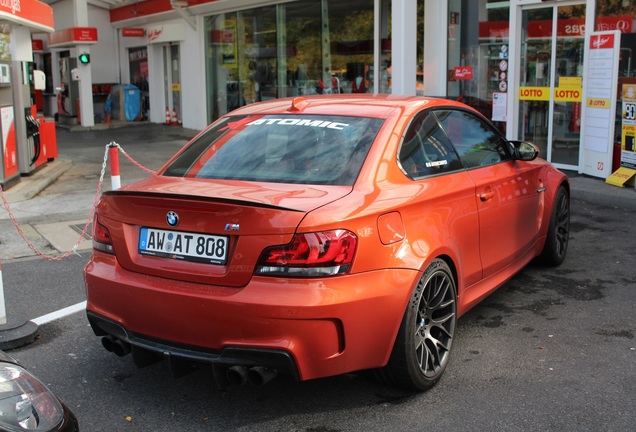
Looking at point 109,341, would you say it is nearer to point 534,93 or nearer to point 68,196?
point 68,196

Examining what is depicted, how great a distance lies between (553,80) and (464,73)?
2234 mm

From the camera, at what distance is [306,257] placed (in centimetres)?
329

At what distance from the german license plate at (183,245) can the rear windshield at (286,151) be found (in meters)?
0.55

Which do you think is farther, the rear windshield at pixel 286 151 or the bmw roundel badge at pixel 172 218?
the rear windshield at pixel 286 151

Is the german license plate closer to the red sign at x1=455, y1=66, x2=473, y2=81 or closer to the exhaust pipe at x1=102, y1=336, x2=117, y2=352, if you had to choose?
the exhaust pipe at x1=102, y1=336, x2=117, y2=352

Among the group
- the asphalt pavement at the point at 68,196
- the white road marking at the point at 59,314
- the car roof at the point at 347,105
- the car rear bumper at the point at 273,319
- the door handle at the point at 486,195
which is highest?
the car roof at the point at 347,105

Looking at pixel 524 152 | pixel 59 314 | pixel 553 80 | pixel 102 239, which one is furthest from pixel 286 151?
pixel 553 80

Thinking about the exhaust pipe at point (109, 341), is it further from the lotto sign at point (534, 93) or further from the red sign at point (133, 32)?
the red sign at point (133, 32)

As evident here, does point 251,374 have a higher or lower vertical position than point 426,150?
lower

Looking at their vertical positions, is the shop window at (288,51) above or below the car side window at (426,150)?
above

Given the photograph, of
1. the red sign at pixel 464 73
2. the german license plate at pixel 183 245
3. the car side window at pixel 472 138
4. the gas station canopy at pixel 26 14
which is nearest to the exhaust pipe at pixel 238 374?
the german license plate at pixel 183 245

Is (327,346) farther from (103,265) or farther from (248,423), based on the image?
(103,265)

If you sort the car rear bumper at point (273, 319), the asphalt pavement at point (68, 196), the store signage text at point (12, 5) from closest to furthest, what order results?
the car rear bumper at point (273, 319), the asphalt pavement at point (68, 196), the store signage text at point (12, 5)

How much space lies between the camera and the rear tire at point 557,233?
19.9 ft
